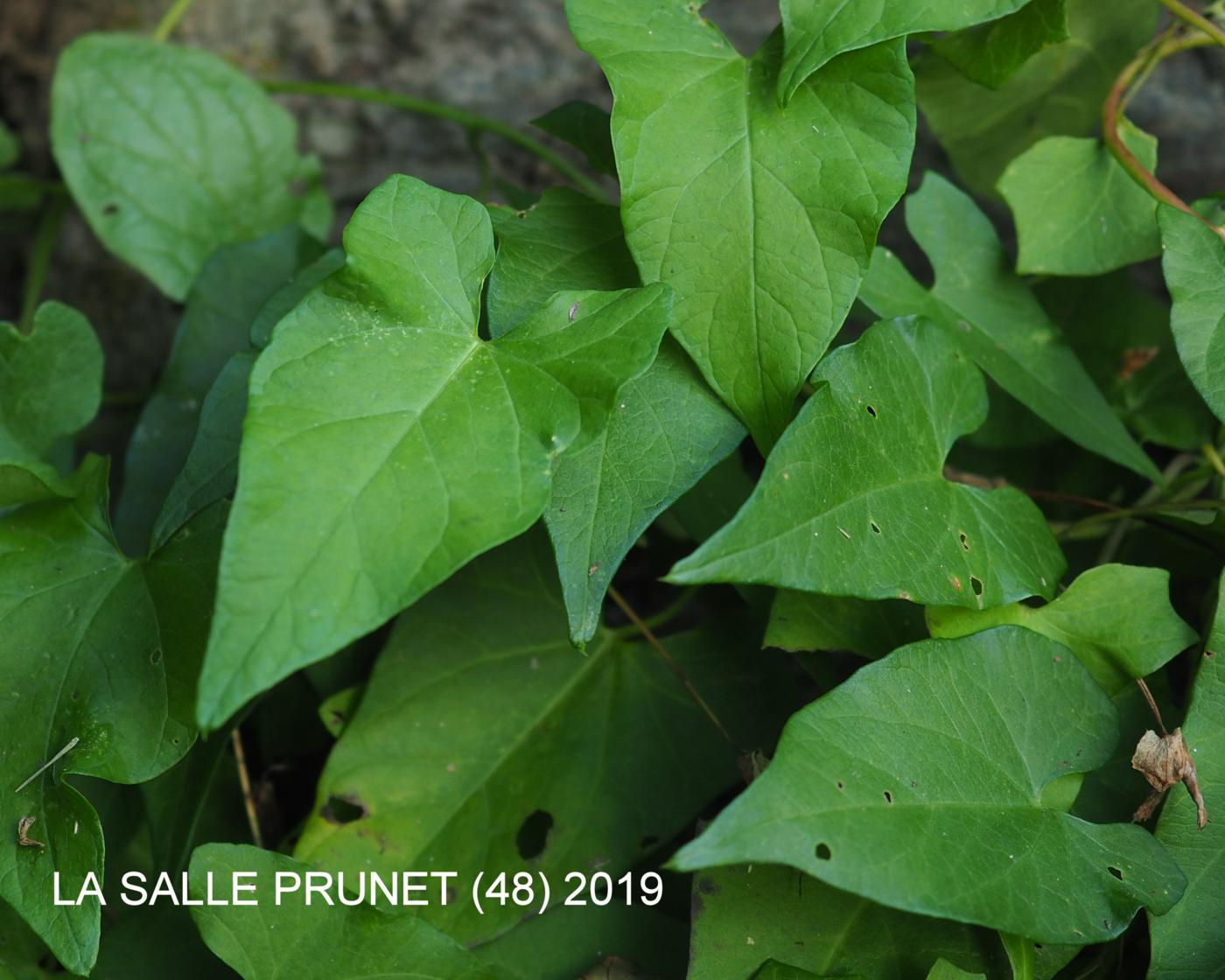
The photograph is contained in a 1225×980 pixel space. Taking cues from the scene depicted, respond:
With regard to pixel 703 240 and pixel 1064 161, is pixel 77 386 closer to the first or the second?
pixel 703 240

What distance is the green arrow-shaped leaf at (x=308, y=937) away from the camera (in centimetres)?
63

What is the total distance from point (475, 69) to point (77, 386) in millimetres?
610

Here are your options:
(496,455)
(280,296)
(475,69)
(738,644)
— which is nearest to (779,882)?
(738,644)

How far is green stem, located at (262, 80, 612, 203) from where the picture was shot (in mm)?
1041

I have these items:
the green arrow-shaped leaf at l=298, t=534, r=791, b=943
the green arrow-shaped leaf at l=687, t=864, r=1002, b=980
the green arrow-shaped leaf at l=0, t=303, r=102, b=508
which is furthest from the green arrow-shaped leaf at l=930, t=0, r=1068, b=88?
the green arrow-shaped leaf at l=0, t=303, r=102, b=508

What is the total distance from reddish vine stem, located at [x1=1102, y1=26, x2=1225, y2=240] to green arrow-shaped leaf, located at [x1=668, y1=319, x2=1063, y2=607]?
0.79 feet

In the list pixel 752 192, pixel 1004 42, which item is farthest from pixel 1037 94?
pixel 752 192

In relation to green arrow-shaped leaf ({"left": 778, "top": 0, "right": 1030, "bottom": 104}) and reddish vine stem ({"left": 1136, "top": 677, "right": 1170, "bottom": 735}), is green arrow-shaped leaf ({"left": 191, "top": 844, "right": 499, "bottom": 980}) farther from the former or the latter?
green arrow-shaped leaf ({"left": 778, "top": 0, "right": 1030, "bottom": 104})

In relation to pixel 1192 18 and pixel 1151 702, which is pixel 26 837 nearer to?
pixel 1151 702

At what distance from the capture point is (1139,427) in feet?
3.04

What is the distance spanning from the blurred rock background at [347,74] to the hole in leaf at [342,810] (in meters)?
0.60

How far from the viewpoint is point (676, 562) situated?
700 mm

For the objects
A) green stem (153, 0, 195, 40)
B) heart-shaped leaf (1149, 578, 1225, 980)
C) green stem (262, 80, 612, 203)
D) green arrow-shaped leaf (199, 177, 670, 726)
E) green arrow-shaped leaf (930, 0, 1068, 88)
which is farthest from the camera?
green stem (153, 0, 195, 40)

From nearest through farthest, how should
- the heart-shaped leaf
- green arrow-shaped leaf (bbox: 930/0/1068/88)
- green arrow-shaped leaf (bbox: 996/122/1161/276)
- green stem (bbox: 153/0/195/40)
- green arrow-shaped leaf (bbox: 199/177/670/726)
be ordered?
green arrow-shaped leaf (bbox: 199/177/670/726), the heart-shaped leaf, green arrow-shaped leaf (bbox: 930/0/1068/88), green arrow-shaped leaf (bbox: 996/122/1161/276), green stem (bbox: 153/0/195/40)
